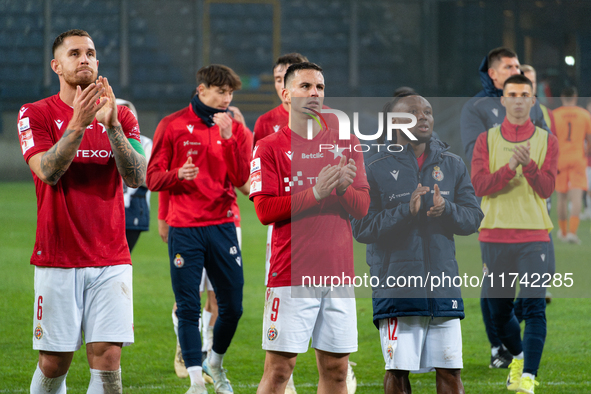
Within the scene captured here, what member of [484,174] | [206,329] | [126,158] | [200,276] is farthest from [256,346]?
[126,158]

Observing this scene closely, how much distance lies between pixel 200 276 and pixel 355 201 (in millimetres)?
1601

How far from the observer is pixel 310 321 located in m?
3.46

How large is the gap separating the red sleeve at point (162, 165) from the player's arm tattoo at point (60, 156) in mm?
1354

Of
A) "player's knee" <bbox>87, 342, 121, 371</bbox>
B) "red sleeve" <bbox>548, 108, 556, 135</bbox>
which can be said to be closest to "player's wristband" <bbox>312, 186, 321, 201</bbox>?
"player's knee" <bbox>87, 342, 121, 371</bbox>

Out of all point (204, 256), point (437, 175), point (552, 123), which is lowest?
point (204, 256)

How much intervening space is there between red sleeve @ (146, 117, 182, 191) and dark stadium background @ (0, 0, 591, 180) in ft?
62.5

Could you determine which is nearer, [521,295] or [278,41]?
[521,295]

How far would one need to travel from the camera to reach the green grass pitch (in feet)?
16.0

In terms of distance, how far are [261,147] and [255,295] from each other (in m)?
5.23

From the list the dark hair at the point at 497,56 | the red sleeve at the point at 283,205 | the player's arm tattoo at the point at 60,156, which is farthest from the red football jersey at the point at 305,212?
the dark hair at the point at 497,56

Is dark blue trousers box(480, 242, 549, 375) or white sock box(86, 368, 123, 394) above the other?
dark blue trousers box(480, 242, 549, 375)

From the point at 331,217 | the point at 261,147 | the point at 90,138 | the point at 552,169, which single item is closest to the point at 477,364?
the point at 552,169

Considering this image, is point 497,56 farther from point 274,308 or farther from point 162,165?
point 274,308

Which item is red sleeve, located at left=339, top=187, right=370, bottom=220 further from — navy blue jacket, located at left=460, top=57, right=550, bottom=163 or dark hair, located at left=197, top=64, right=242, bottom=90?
dark hair, located at left=197, top=64, right=242, bottom=90
